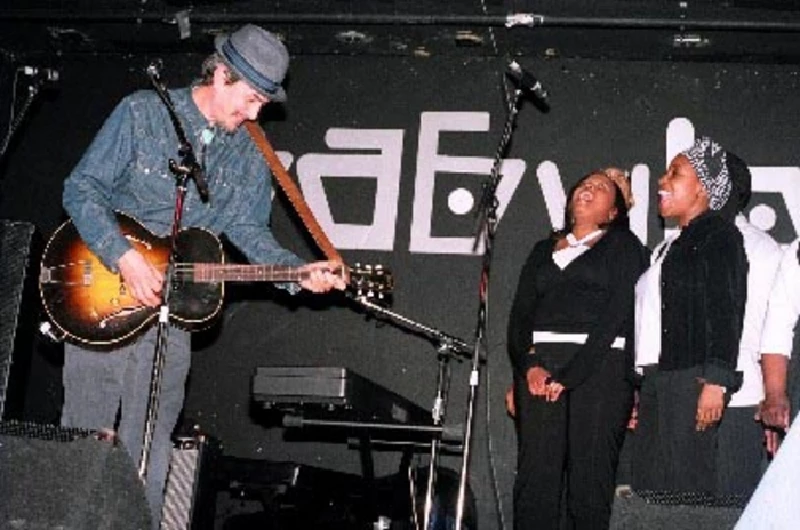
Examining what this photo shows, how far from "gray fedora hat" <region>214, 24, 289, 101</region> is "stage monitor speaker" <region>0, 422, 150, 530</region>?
1.94m

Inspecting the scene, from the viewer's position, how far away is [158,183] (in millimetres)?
4277

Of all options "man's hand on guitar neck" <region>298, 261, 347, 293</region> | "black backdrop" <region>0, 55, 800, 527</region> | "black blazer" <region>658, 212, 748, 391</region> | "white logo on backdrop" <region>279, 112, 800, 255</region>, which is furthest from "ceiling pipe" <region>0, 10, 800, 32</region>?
"man's hand on guitar neck" <region>298, 261, 347, 293</region>

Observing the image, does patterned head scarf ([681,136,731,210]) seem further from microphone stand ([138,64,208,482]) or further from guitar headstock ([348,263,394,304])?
microphone stand ([138,64,208,482])

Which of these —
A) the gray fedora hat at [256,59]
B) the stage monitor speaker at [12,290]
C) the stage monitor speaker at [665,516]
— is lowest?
the stage monitor speaker at [665,516]

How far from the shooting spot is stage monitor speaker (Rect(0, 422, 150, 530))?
2697mm

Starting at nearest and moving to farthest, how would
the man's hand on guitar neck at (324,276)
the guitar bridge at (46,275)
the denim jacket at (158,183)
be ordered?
the denim jacket at (158,183) < the guitar bridge at (46,275) < the man's hand on guitar neck at (324,276)

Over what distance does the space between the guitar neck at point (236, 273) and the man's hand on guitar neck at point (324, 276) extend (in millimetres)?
30

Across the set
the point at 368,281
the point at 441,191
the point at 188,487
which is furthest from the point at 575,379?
the point at 441,191

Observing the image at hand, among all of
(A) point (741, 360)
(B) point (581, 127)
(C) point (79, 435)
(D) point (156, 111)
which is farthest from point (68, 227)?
(B) point (581, 127)

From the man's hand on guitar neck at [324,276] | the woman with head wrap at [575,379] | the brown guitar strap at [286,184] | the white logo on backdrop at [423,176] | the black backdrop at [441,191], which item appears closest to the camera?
the man's hand on guitar neck at [324,276]

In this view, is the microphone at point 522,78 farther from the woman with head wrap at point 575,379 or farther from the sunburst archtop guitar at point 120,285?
the sunburst archtop guitar at point 120,285

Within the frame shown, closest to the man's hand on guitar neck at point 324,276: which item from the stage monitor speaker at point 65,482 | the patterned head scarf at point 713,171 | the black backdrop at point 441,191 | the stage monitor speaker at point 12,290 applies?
the stage monitor speaker at point 12,290

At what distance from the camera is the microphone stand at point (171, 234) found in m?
3.69

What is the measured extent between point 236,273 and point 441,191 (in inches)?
106
